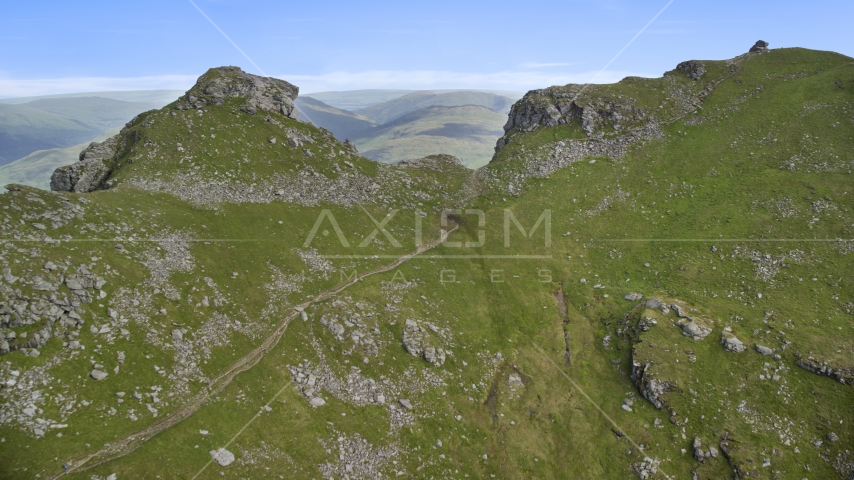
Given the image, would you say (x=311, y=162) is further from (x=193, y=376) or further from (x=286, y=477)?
(x=286, y=477)

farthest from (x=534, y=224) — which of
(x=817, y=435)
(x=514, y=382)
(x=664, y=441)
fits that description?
(x=817, y=435)

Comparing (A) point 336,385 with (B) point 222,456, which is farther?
(A) point 336,385

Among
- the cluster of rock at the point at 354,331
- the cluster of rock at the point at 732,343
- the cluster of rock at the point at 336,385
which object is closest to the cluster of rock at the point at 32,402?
the cluster of rock at the point at 336,385

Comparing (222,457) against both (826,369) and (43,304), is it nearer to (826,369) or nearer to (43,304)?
(43,304)

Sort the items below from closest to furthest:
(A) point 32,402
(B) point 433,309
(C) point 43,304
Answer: (A) point 32,402
(C) point 43,304
(B) point 433,309

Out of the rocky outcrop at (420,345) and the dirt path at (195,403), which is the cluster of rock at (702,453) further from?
the dirt path at (195,403)

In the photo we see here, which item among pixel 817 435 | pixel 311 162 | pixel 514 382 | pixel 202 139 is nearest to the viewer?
pixel 817 435

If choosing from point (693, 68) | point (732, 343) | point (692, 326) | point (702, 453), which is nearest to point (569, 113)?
point (693, 68)

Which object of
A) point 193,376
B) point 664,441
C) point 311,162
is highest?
point 311,162
